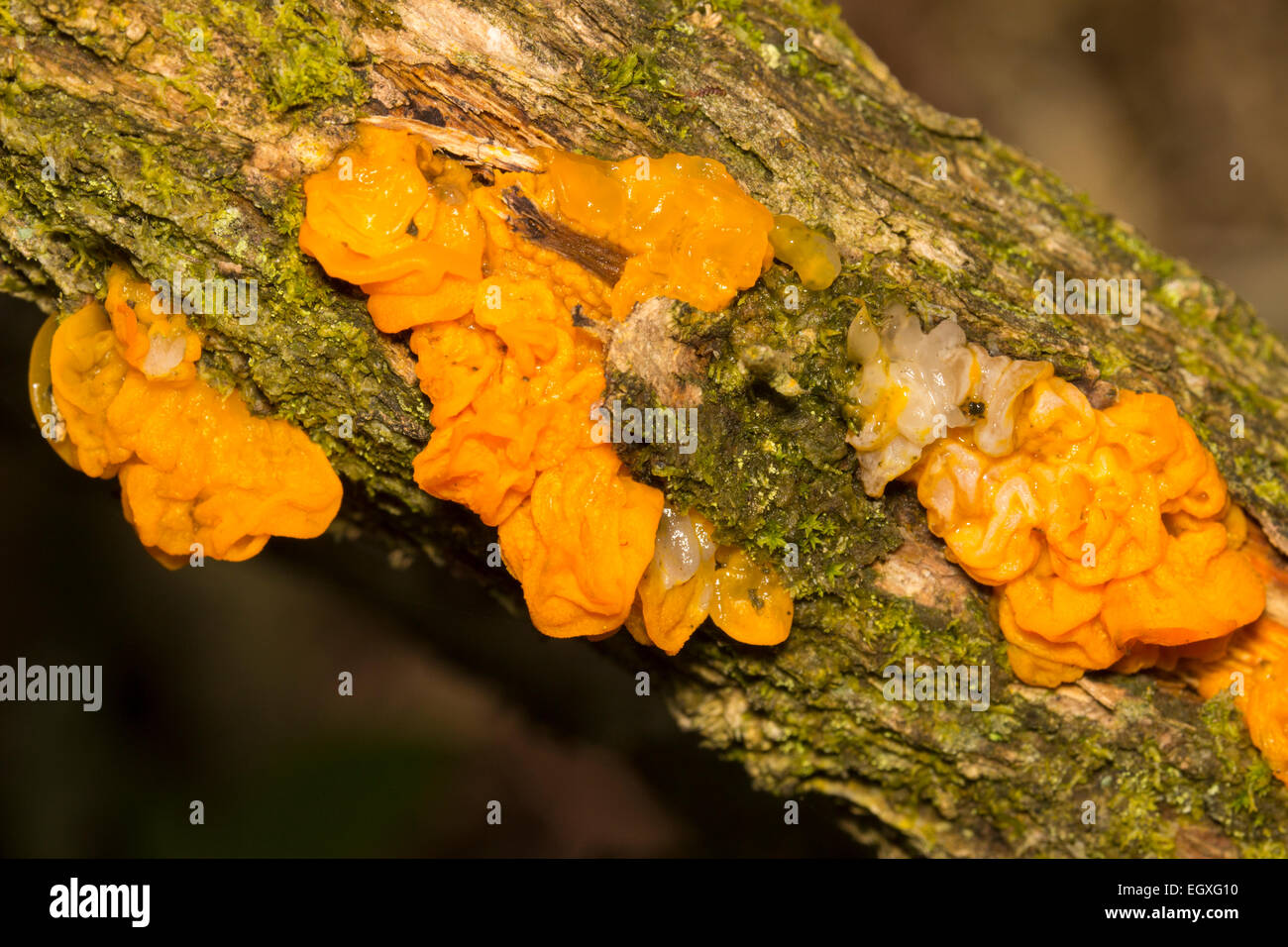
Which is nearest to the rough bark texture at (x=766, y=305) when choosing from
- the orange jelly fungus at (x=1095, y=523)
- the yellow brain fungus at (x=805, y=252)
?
the yellow brain fungus at (x=805, y=252)

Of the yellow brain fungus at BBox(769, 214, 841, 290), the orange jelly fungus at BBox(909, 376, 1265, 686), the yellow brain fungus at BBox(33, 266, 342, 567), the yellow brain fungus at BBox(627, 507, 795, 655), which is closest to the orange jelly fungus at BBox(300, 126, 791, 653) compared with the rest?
the yellow brain fungus at BBox(769, 214, 841, 290)

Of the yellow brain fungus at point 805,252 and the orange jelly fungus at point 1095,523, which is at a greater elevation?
the yellow brain fungus at point 805,252

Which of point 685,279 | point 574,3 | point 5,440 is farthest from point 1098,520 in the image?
point 5,440

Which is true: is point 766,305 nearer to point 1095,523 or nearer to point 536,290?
point 536,290

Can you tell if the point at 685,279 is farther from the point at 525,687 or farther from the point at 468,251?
the point at 525,687

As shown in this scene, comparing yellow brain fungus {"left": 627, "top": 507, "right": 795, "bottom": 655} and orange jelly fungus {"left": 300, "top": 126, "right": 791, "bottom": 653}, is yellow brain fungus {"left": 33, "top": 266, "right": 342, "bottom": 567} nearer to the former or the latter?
orange jelly fungus {"left": 300, "top": 126, "right": 791, "bottom": 653}

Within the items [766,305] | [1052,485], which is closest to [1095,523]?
[1052,485]

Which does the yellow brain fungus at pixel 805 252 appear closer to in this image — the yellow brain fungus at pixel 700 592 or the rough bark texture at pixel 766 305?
the rough bark texture at pixel 766 305

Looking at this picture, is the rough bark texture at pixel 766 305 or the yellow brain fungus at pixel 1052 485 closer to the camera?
the rough bark texture at pixel 766 305
